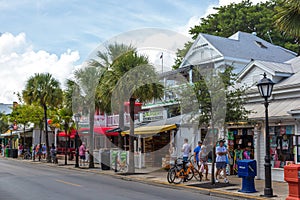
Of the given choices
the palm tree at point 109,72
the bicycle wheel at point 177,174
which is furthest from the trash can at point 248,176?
the palm tree at point 109,72

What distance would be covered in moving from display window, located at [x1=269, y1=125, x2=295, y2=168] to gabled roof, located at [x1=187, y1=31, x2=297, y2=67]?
9681 mm

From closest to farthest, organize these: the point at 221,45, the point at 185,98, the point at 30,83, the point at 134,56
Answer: the point at 185,98 < the point at 134,56 < the point at 221,45 < the point at 30,83

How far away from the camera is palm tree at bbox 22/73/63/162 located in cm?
3328

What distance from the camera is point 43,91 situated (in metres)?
33.2

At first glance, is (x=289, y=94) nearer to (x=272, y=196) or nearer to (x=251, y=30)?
(x=272, y=196)

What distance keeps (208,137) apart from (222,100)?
641 centimetres

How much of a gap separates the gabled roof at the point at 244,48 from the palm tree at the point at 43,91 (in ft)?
39.1

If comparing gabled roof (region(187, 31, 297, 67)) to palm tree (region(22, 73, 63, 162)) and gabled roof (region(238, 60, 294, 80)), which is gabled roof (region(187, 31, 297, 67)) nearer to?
gabled roof (region(238, 60, 294, 80))

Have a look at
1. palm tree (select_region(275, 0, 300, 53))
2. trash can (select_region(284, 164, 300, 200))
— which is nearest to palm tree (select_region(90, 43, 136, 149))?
palm tree (select_region(275, 0, 300, 53))

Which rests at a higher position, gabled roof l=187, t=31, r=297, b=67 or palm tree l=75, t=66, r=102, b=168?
gabled roof l=187, t=31, r=297, b=67

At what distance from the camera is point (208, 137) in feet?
71.8

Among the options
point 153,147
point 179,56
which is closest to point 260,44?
point 153,147

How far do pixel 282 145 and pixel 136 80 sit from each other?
25.8ft

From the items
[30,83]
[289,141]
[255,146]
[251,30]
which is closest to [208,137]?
[255,146]
